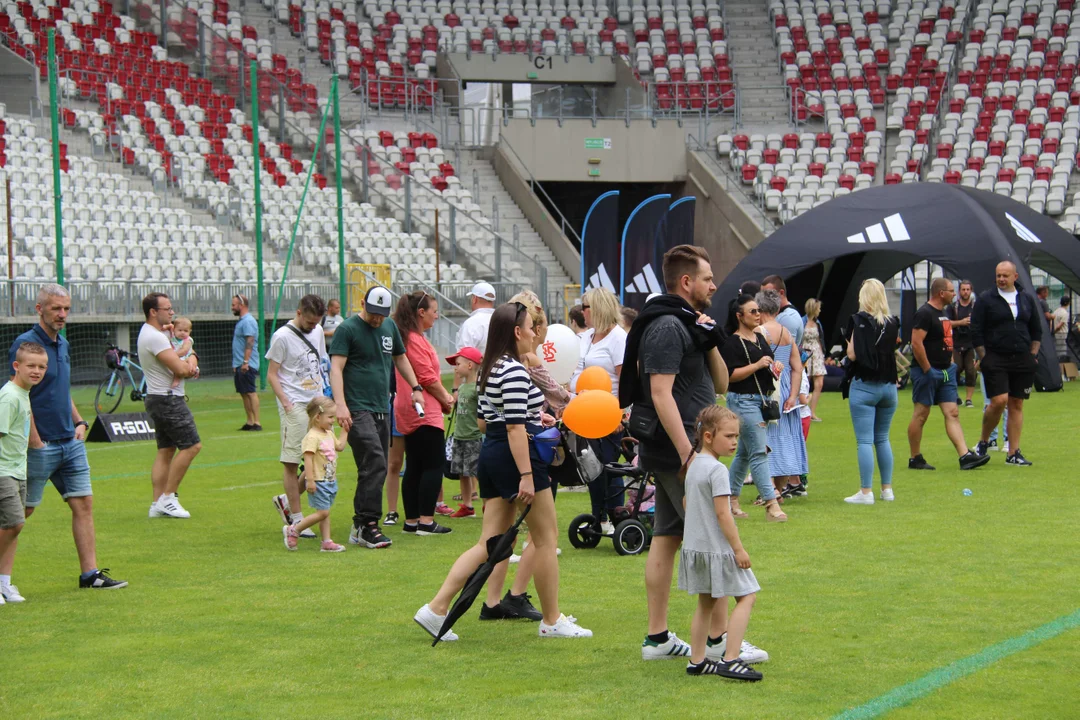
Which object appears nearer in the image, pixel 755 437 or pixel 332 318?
pixel 755 437

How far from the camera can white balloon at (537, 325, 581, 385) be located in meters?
8.99

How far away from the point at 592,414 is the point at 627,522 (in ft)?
6.29

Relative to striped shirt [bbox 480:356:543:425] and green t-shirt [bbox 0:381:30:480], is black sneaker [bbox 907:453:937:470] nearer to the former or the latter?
striped shirt [bbox 480:356:543:425]

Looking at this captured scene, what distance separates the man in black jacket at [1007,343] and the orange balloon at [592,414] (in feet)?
20.9

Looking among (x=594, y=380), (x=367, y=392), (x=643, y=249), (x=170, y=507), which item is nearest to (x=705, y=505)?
(x=594, y=380)

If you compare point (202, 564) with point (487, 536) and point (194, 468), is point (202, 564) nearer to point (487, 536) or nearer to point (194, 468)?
point (487, 536)

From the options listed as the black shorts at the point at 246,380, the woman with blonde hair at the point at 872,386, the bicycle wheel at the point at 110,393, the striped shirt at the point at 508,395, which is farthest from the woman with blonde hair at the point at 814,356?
the bicycle wheel at the point at 110,393

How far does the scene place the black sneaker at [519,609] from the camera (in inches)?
258

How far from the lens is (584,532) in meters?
8.53

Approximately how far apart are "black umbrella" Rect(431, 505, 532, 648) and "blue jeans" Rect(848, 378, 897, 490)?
179 inches

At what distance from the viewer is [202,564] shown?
815 centimetres

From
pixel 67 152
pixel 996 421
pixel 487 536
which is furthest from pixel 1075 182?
pixel 487 536

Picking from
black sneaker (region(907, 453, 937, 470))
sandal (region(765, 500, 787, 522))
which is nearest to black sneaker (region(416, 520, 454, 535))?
sandal (region(765, 500, 787, 522))

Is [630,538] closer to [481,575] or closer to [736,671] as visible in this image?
[481,575]
